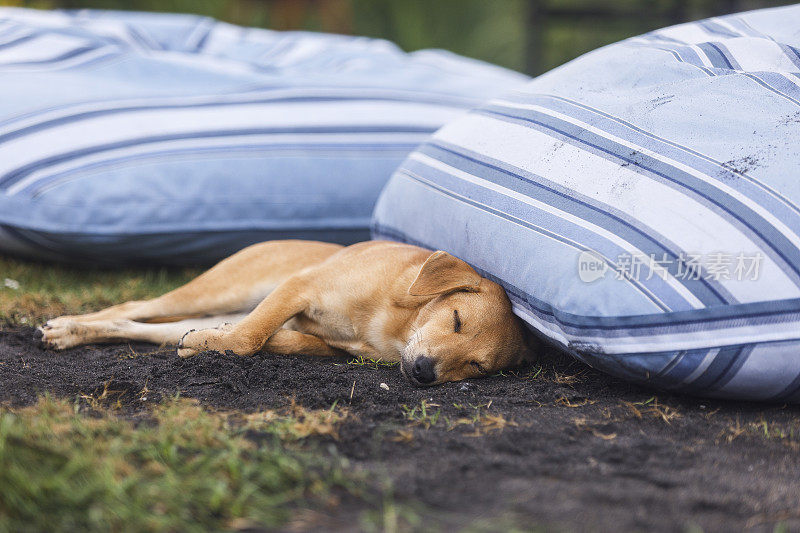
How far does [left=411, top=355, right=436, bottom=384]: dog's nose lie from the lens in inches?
120

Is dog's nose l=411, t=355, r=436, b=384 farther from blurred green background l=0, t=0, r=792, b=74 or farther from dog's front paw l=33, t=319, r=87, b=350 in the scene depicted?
blurred green background l=0, t=0, r=792, b=74

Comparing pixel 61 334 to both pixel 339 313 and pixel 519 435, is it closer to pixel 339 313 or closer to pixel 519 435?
pixel 339 313

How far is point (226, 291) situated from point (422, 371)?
130 centimetres

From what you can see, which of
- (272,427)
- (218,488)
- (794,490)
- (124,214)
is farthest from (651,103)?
(124,214)

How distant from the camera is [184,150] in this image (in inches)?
186

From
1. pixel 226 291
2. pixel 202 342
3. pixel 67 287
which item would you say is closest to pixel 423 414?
pixel 202 342

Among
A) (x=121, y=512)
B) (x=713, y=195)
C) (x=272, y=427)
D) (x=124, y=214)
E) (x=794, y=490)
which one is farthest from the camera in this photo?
(x=124, y=214)

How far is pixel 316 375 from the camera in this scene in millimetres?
3020

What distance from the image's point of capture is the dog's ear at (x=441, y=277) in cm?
315

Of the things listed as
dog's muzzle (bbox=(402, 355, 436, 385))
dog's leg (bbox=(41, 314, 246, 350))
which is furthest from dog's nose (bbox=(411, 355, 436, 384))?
dog's leg (bbox=(41, 314, 246, 350))

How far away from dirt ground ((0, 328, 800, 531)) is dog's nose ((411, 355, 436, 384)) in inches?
1.9

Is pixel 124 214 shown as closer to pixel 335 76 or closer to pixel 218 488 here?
pixel 335 76

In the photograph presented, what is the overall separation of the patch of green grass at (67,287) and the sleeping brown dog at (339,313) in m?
0.52

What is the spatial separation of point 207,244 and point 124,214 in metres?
0.53
